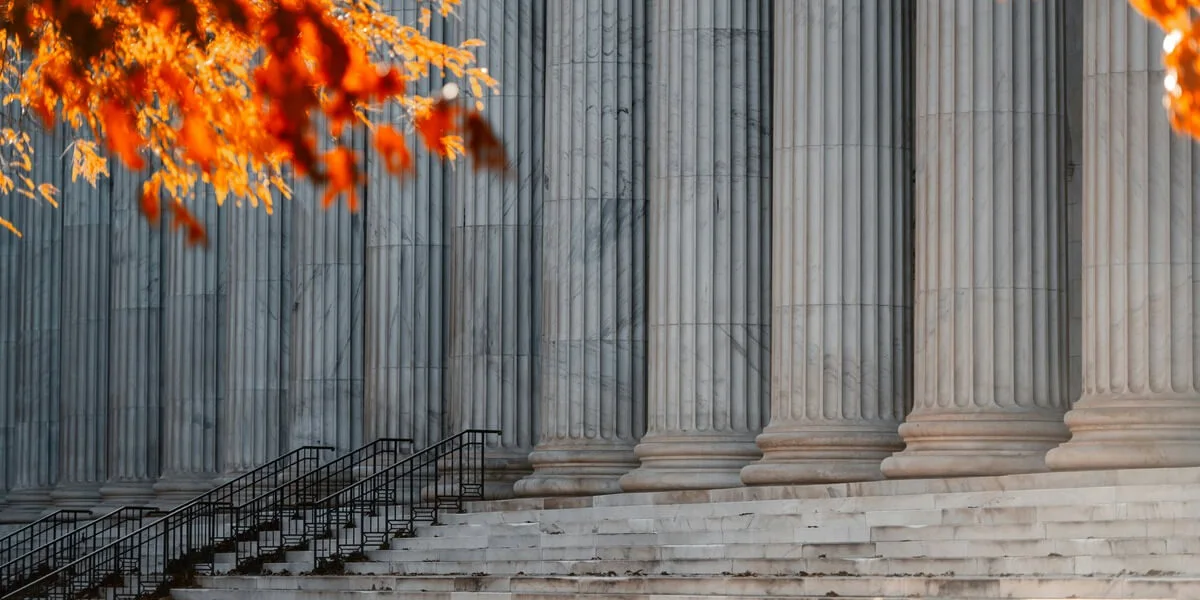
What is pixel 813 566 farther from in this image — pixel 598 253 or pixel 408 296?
pixel 408 296

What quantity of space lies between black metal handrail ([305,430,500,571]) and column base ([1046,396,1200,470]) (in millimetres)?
15071

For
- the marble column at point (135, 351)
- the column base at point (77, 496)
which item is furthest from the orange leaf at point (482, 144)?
the column base at point (77, 496)

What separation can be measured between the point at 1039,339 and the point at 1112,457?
3.89 metres

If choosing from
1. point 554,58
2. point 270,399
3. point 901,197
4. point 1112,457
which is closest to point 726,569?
point 1112,457

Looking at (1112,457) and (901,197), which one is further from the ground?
(901,197)

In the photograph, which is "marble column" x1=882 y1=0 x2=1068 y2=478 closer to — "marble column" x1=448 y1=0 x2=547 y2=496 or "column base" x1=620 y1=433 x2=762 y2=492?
"column base" x1=620 y1=433 x2=762 y2=492

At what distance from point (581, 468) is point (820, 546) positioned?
11750 millimetres

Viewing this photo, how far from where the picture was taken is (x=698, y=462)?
133ft

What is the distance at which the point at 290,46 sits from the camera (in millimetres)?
12930

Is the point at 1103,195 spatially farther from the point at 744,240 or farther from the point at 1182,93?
the point at 1182,93

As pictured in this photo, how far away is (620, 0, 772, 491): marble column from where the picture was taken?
4066 cm

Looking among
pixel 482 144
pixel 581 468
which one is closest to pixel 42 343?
pixel 581 468

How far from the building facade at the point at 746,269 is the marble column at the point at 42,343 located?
9189mm

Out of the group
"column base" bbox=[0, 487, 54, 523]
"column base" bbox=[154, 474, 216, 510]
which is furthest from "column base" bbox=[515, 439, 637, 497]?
"column base" bbox=[0, 487, 54, 523]
